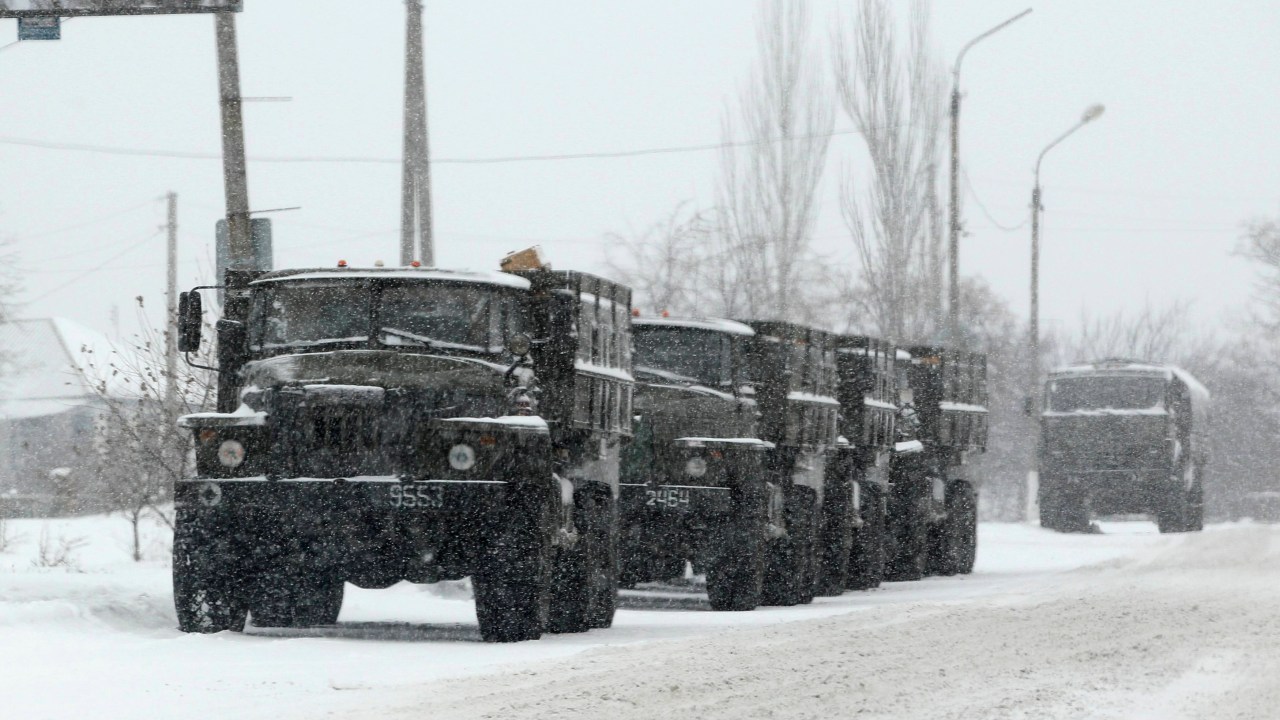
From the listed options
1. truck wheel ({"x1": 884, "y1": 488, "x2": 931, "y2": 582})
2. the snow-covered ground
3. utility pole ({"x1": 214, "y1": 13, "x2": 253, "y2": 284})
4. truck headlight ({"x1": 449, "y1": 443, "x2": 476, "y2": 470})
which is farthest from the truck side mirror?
truck wheel ({"x1": 884, "y1": 488, "x2": 931, "y2": 582})

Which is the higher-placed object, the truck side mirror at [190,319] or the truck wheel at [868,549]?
the truck side mirror at [190,319]

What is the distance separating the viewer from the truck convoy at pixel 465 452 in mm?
12375

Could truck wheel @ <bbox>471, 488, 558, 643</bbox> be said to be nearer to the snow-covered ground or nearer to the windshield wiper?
the snow-covered ground

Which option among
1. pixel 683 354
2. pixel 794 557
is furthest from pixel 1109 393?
pixel 683 354

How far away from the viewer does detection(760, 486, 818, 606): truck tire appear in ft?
61.8

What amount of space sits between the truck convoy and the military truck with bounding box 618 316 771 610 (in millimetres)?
20

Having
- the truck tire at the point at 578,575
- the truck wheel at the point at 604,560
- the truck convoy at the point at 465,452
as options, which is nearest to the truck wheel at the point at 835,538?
the truck convoy at the point at 465,452

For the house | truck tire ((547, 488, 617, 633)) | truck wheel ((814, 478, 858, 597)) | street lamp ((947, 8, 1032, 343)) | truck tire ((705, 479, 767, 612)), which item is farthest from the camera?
the house

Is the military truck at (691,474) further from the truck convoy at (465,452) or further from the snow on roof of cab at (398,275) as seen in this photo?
the snow on roof of cab at (398,275)

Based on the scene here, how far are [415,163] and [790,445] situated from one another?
490 cm

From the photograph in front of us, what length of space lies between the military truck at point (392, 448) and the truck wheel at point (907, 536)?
1168 cm

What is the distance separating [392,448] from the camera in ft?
40.8

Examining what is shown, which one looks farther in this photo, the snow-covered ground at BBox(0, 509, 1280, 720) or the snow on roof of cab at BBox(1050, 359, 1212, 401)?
the snow on roof of cab at BBox(1050, 359, 1212, 401)

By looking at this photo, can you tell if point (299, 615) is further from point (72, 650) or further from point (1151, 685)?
point (1151, 685)
